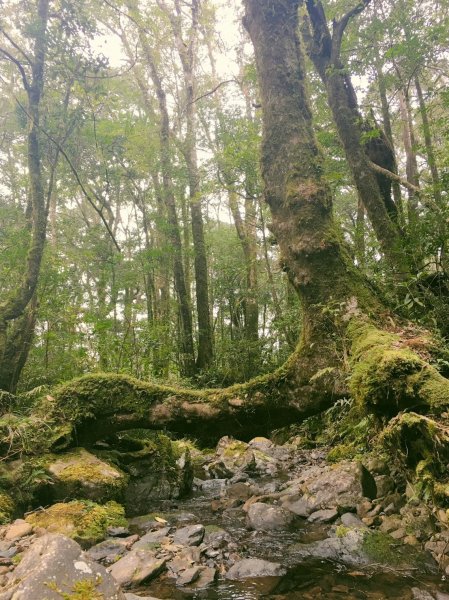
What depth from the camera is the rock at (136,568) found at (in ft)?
10.4

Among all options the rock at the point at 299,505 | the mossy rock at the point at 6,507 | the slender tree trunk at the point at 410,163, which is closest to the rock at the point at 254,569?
the rock at the point at 299,505

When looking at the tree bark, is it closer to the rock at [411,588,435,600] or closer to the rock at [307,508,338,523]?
the rock at [307,508,338,523]

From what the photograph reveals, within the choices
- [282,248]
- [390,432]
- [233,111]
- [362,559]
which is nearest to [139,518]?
[362,559]

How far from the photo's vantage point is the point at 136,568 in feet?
10.9

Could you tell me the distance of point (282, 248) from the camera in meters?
5.21

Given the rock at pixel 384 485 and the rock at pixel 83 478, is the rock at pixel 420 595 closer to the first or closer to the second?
the rock at pixel 384 485

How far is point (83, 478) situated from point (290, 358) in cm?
266

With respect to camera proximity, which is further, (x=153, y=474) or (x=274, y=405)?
(x=153, y=474)

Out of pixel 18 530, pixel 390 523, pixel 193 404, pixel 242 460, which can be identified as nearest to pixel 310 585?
pixel 390 523

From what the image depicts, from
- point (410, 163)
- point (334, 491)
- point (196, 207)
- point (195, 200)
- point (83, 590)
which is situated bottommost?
point (334, 491)

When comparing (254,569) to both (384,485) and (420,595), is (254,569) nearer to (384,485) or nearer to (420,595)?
(420,595)

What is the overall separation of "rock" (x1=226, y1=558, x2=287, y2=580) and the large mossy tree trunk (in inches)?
58.8

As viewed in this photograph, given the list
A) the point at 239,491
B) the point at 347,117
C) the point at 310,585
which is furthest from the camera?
the point at 347,117

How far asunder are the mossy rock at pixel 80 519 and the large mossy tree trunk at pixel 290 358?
0.85 metres
